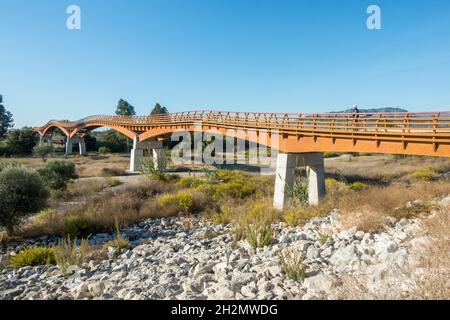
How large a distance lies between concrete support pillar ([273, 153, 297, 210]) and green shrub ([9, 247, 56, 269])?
1153cm

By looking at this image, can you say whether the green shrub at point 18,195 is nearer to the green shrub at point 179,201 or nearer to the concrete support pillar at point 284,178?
the green shrub at point 179,201

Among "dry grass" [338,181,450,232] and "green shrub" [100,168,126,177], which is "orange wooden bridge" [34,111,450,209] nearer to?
"dry grass" [338,181,450,232]

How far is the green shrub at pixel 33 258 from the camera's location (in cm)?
929

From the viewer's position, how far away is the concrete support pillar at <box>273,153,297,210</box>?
16703 mm

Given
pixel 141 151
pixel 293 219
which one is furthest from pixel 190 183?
pixel 141 151

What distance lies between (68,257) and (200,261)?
4342 mm

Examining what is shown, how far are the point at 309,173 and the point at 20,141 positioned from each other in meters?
68.9

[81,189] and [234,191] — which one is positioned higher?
[234,191]

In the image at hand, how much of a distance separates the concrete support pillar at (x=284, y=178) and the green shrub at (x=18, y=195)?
12.7 metres

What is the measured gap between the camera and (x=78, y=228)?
12.9 m

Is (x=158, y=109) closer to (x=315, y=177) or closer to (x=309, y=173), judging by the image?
(x=309, y=173)

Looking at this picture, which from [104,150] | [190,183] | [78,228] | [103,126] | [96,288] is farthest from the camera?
[104,150]

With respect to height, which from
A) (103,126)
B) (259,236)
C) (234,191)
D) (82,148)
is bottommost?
(234,191)
